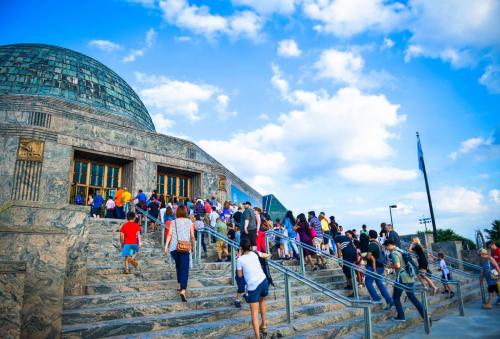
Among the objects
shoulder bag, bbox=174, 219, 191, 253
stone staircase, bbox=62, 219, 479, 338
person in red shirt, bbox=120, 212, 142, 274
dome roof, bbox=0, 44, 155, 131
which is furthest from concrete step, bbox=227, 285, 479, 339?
dome roof, bbox=0, 44, 155, 131

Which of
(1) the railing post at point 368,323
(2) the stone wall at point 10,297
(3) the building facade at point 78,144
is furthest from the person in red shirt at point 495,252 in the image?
(3) the building facade at point 78,144

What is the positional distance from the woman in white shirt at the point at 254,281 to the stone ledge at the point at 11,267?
1.99m

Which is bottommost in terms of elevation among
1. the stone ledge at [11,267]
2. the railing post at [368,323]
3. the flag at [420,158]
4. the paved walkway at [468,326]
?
the paved walkway at [468,326]

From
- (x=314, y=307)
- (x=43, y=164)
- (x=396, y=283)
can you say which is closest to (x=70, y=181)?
(x=43, y=164)

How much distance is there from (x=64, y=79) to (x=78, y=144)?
7185 mm

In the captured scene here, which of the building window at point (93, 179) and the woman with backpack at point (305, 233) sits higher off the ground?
the building window at point (93, 179)

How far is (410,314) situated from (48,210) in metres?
5.64

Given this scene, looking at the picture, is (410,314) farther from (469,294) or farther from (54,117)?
(54,117)

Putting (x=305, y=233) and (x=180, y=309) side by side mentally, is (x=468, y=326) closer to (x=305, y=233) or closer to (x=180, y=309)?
(x=305, y=233)

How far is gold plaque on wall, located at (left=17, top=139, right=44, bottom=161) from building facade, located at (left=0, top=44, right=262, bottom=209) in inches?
1.0

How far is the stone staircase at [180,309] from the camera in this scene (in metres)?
3.22

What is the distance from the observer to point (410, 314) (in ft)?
17.1

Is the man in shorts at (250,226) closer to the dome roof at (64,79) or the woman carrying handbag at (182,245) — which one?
the woman carrying handbag at (182,245)

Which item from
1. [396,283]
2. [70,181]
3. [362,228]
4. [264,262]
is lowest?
[396,283]
